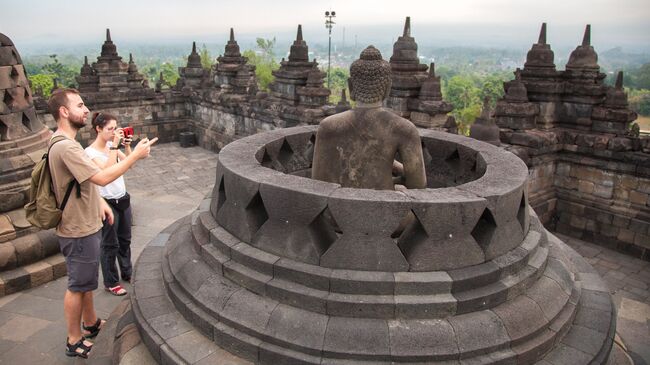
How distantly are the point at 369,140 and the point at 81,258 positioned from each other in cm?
263

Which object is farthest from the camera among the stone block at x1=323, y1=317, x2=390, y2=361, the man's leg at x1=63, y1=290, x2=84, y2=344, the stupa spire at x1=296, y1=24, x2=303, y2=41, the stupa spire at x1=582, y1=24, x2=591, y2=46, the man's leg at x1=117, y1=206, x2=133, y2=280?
the stupa spire at x1=296, y1=24, x2=303, y2=41

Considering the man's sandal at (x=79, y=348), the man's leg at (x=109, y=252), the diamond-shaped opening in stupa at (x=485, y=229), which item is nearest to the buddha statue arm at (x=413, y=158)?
the diamond-shaped opening in stupa at (x=485, y=229)

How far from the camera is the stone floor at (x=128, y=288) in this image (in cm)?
447

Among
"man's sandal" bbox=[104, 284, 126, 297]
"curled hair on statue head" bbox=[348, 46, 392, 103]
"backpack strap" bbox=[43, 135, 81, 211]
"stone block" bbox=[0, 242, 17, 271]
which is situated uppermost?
"curled hair on statue head" bbox=[348, 46, 392, 103]

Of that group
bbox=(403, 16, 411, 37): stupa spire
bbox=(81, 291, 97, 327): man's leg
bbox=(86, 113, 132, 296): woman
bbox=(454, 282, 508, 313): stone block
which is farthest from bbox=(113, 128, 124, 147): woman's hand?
bbox=(403, 16, 411, 37): stupa spire

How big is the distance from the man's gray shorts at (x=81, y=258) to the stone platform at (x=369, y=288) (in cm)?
52

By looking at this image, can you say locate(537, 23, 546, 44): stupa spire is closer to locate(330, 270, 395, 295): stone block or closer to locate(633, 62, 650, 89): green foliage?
locate(330, 270, 395, 295): stone block

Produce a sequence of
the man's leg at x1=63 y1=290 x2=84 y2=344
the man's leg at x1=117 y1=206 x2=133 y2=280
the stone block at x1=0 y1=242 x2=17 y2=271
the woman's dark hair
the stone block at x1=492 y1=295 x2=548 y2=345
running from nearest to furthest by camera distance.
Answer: the stone block at x1=492 y1=295 x2=548 y2=345, the man's leg at x1=63 y1=290 x2=84 y2=344, the woman's dark hair, the man's leg at x1=117 y1=206 x2=133 y2=280, the stone block at x1=0 y1=242 x2=17 y2=271

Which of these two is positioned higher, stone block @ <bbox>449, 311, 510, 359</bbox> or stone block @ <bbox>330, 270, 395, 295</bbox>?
stone block @ <bbox>330, 270, 395, 295</bbox>

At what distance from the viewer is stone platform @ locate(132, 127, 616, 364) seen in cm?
307

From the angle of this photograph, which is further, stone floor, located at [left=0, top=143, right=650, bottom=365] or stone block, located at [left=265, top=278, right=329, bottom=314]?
stone floor, located at [left=0, top=143, right=650, bottom=365]

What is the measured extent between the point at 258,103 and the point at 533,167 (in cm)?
738

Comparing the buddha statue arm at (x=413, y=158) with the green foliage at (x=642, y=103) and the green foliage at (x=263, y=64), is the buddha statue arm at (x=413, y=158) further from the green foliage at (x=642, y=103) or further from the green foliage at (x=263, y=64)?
the green foliage at (x=642, y=103)

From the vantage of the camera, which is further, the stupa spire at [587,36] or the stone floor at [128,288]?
the stupa spire at [587,36]
